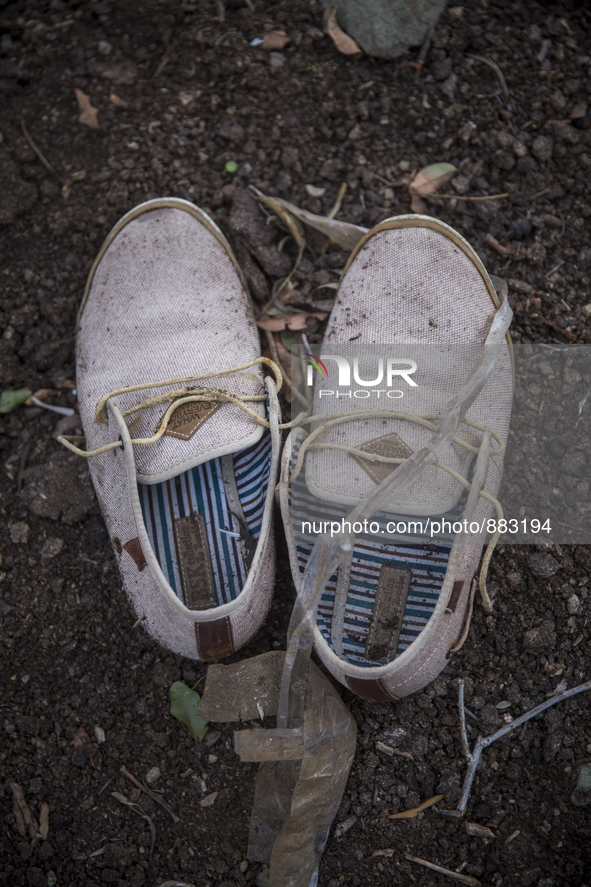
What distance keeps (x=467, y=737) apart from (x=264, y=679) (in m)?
0.54

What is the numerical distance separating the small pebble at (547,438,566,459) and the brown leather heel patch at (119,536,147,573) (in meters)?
1.10

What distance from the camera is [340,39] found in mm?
1833

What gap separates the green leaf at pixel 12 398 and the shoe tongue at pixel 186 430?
411mm

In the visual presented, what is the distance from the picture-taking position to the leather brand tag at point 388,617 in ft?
4.86

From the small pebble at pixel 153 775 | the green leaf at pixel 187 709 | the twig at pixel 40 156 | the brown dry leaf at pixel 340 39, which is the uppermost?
the brown dry leaf at pixel 340 39

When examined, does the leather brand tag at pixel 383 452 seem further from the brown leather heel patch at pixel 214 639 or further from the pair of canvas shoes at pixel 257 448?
the brown leather heel patch at pixel 214 639

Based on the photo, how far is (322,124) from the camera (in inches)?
72.2

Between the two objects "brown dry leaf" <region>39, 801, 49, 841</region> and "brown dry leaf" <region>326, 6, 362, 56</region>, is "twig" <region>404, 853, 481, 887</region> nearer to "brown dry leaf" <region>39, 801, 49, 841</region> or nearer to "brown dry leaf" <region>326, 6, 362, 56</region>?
"brown dry leaf" <region>39, 801, 49, 841</region>

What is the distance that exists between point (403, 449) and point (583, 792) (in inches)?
37.5

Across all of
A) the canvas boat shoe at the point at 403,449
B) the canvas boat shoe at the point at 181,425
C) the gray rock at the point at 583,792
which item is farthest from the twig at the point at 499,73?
the gray rock at the point at 583,792

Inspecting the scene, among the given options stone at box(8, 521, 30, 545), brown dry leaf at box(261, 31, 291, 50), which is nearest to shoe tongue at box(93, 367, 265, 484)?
stone at box(8, 521, 30, 545)

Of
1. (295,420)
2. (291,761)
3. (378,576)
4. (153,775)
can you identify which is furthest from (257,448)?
(153,775)

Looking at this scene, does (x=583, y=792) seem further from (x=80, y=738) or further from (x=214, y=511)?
(x=80, y=738)

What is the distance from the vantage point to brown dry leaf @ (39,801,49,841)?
5.20ft
